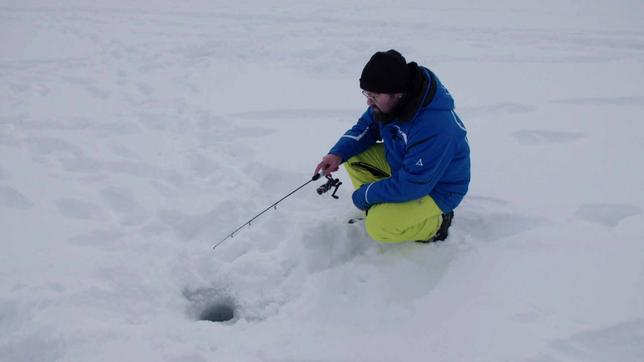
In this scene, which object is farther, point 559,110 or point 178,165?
point 559,110

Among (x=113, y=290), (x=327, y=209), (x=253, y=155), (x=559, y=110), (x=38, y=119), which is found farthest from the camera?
(x=559, y=110)

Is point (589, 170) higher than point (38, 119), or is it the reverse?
point (38, 119)

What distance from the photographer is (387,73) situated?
7.77ft

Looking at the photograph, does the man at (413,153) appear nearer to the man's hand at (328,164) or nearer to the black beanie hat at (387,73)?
the black beanie hat at (387,73)

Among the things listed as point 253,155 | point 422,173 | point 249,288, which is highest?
point 422,173

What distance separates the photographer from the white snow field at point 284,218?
2438 millimetres

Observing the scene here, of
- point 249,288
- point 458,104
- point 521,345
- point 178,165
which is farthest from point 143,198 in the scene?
point 458,104

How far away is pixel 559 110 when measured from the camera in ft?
17.1

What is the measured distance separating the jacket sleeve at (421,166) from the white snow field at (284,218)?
21.2 inches

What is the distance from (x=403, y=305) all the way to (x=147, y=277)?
1607 mm

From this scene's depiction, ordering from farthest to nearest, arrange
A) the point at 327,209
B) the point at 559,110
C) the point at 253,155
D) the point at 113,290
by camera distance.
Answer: the point at 559,110
the point at 253,155
the point at 327,209
the point at 113,290

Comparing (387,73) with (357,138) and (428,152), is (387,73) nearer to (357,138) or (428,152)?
(428,152)

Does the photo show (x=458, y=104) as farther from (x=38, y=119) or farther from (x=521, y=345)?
(x=38, y=119)

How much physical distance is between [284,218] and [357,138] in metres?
0.82
